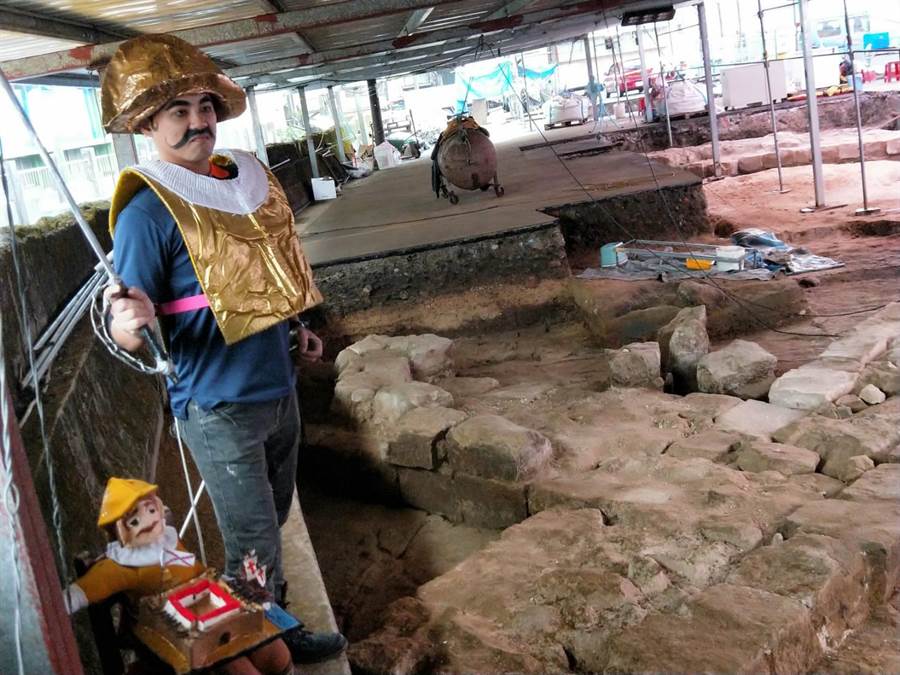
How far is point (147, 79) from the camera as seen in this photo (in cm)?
201

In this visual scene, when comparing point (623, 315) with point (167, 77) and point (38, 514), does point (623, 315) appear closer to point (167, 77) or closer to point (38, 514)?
point (167, 77)

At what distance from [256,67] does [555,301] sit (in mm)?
4783

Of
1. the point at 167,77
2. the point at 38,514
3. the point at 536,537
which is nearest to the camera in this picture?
the point at 38,514

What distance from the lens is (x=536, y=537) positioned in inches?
141

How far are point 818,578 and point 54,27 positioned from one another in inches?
182

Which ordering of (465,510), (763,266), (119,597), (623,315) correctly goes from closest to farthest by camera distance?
(119,597)
(465,510)
(623,315)
(763,266)

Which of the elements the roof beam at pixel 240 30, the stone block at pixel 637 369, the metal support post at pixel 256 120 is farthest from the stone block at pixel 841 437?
the metal support post at pixel 256 120

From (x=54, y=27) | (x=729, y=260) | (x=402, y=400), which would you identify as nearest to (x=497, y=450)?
(x=402, y=400)

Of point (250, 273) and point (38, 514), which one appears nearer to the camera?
point (38, 514)

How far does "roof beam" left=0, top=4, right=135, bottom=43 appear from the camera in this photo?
13.4 ft

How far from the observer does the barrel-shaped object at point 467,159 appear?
1069cm

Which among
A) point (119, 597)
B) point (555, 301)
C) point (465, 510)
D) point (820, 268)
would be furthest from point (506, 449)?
point (820, 268)

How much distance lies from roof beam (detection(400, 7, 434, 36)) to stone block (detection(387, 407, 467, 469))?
182 inches

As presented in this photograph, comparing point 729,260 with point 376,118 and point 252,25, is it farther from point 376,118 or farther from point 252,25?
point 376,118
